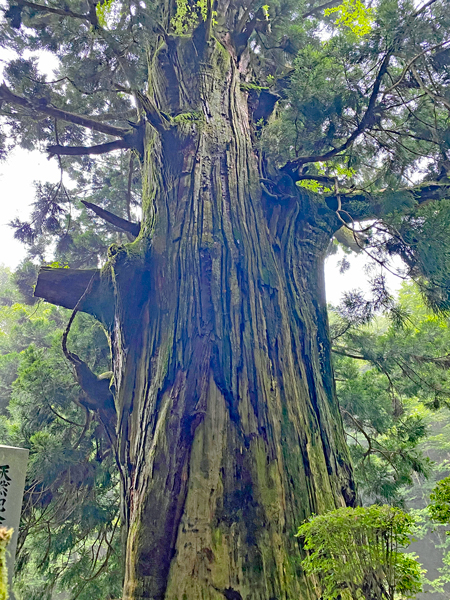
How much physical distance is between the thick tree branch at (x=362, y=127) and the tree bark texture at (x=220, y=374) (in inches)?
8.1

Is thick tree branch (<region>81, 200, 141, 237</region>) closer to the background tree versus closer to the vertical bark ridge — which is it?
the background tree

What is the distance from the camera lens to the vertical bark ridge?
157cm

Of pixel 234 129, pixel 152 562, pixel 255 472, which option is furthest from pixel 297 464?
pixel 234 129

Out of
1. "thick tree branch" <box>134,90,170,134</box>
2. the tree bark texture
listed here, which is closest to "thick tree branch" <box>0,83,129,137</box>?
the tree bark texture

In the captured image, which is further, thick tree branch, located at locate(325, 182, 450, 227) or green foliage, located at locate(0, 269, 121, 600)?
green foliage, located at locate(0, 269, 121, 600)

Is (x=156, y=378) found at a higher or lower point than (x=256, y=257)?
lower

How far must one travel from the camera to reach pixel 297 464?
6.11 feet

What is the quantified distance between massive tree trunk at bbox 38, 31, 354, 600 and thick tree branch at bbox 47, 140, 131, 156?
0.66 m

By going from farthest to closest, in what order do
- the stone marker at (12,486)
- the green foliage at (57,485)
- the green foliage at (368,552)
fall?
the green foliage at (57,485), the stone marker at (12,486), the green foliage at (368,552)

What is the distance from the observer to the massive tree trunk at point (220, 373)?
1573mm

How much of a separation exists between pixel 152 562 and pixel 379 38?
327 centimetres

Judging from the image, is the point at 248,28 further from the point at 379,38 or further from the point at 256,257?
the point at 256,257

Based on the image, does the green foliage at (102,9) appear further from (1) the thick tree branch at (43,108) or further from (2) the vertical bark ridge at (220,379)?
(2) the vertical bark ridge at (220,379)

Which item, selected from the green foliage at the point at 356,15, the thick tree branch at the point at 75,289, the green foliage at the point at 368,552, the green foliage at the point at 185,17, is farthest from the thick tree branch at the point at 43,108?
the green foliage at the point at 368,552
